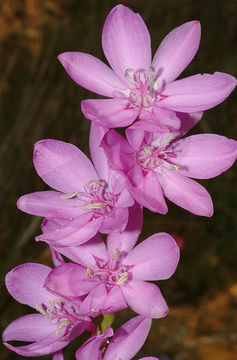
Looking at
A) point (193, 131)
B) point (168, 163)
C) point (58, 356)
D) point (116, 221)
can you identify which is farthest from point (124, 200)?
point (193, 131)

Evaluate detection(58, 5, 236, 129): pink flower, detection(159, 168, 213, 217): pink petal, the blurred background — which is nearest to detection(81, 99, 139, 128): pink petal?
detection(58, 5, 236, 129): pink flower

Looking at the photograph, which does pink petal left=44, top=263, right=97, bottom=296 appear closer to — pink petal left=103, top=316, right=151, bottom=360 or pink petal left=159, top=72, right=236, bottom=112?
pink petal left=103, top=316, right=151, bottom=360

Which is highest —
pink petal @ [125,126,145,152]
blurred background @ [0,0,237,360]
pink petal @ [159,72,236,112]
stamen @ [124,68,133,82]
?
stamen @ [124,68,133,82]

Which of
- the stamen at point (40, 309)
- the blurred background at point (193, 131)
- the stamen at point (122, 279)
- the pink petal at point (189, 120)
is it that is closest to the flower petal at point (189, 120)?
the pink petal at point (189, 120)

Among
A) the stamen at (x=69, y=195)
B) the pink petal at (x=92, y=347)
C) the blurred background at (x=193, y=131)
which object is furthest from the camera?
the blurred background at (x=193, y=131)

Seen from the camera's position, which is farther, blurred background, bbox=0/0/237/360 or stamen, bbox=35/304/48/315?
blurred background, bbox=0/0/237/360

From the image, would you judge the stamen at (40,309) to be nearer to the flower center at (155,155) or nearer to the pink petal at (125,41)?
the flower center at (155,155)

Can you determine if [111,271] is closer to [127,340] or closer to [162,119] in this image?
[127,340]
